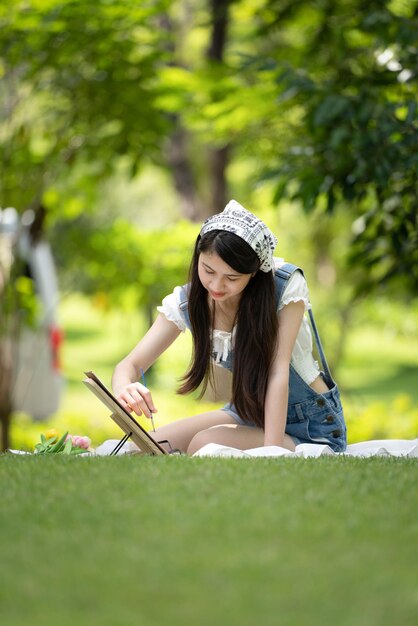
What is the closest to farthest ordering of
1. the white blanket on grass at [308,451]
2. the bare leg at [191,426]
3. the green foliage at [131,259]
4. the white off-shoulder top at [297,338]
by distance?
the white blanket on grass at [308,451]
the white off-shoulder top at [297,338]
the bare leg at [191,426]
the green foliage at [131,259]

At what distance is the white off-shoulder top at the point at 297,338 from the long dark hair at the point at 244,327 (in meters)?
0.05

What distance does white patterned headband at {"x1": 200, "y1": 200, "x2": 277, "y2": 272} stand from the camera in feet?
13.8

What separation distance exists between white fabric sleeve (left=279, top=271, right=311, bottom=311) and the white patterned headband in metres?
0.13

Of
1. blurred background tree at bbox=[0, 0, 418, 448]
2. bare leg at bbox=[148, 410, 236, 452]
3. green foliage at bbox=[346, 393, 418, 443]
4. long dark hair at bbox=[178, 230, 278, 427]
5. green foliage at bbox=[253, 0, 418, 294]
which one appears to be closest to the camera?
long dark hair at bbox=[178, 230, 278, 427]

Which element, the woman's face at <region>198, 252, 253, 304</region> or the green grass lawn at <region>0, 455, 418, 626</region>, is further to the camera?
the woman's face at <region>198, 252, 253, 304</region>

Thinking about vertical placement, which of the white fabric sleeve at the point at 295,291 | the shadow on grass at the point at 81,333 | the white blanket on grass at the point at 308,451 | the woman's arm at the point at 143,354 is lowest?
the shadow on grass at the point at 81,333

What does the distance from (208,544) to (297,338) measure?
2097 mm

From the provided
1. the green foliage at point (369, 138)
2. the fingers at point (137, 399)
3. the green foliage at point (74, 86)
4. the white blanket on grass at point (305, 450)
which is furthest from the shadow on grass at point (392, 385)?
the fingers at point (137, 399)

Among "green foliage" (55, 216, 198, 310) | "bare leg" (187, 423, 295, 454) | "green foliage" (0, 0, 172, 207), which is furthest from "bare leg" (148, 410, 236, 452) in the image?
"green foliage" (55, 216, 198, 310)

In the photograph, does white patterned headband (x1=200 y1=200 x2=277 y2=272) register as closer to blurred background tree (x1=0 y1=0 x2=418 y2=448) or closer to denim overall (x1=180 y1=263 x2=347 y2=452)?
denim overall (x1=180 y1=263 x2=347 y2=452)

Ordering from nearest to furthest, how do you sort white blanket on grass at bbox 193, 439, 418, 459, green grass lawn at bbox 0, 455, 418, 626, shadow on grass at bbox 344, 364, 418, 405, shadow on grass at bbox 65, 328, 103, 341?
1. green grass lawn at bbox 0, 455, 418, 626
2. white blanket on grass at bbox 193, 439, 418, 459
3. shadow on grass at bbox 344, 364, 418, 405
4. shadow on grass at bbox 65, 328, 103, 341

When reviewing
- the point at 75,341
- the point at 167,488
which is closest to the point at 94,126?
the point at 167,488

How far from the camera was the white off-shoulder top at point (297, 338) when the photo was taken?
4.46m

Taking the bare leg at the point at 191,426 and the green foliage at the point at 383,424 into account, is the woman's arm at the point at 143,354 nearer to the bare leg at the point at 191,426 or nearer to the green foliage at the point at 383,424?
the bare leg at the point at 191,426
